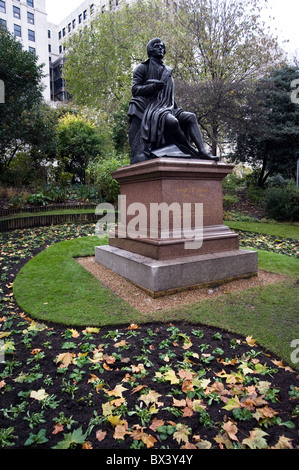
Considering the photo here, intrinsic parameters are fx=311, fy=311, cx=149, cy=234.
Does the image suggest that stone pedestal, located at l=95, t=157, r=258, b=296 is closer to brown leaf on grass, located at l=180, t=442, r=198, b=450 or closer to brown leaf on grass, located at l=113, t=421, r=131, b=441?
brown leaf on grass, located at l=113, t=421, r=131, b=441

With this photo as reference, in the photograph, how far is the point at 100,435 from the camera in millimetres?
1971

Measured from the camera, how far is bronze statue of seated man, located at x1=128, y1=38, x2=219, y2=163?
5.32 m

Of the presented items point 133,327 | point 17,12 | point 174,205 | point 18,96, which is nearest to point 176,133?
point 174,205

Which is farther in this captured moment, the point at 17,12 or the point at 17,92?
the point at 17,12

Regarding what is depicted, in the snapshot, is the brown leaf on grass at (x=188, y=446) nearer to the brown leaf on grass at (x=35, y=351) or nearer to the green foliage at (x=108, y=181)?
the brown leaf on grass at (x=35, y=351)

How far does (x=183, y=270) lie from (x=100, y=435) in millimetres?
2600

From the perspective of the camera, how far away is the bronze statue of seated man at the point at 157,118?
17.5 ft

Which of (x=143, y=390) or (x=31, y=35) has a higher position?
(x=31, y=35)

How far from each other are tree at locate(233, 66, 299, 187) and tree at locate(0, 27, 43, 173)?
1027 cm

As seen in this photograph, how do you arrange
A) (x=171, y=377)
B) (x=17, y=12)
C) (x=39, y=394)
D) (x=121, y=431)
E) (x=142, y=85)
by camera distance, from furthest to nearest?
(x=17, y=12) < (x=142, y=85) < (x=171, y=377) < (x=39, y=394) < (x=121, y=431)

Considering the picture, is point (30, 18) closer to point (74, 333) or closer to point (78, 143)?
point (78, 143)

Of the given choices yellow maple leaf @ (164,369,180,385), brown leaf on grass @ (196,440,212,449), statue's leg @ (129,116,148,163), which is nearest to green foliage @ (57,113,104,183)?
statue's leg @ (129,116,148,163)

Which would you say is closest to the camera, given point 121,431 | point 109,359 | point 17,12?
point 121,431

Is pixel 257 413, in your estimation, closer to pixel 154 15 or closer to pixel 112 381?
pixel 112 381
